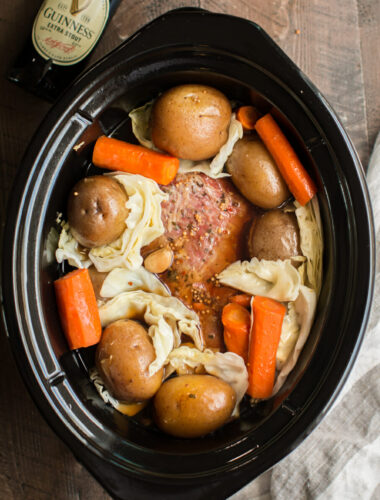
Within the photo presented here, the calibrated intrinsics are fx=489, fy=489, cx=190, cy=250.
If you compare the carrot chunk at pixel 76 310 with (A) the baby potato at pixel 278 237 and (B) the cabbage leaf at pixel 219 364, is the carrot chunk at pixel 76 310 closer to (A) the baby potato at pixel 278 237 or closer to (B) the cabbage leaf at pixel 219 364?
(B) the cabbage leaf at pixel 219 364

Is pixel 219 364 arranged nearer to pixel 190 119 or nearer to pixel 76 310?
pixel 76 310

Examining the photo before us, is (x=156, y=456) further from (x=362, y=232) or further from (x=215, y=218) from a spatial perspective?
(x=362, y=232)

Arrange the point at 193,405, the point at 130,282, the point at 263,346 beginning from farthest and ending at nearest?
the point at 130,282 → the point at 263,346 → the point at 193,405

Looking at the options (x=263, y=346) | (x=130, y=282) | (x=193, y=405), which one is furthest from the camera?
(x=130, y=282)

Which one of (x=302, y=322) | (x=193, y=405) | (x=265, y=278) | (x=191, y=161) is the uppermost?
(x=191, y=161)

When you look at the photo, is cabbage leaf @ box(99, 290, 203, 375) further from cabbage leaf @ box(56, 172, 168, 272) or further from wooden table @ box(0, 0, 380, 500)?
wooden table @ box(0, 0, 380, 500)

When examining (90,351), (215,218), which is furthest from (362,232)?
(90,351)

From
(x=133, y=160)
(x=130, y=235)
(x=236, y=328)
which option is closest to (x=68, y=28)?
(x=133, y=160)
